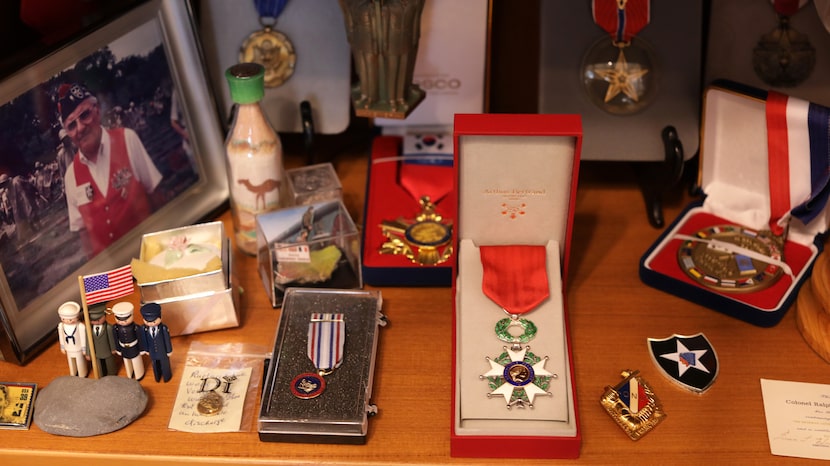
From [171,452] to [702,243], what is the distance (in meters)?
0.81

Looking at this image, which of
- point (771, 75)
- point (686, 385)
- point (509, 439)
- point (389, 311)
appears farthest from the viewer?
point (771, 75)

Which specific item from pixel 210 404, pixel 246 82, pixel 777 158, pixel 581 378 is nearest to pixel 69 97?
pixel 246 82

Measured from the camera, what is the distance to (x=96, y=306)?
3.45ft

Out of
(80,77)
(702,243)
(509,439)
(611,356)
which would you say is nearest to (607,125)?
(702,243)

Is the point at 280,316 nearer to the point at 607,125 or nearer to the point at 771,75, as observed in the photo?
the point at 607,125

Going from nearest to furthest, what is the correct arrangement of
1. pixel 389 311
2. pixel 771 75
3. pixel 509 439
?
pixel 509 439, pixel 389 311, pixel 771 75

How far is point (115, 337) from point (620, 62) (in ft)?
2.80

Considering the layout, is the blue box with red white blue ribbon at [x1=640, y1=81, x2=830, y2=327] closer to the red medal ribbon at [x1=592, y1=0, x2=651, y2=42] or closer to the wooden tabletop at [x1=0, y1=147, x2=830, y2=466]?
the wooden tabletop at [x1=0, y1=147, x2=830, y2=466]

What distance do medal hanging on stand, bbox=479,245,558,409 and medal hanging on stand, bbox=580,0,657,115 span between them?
0.33 meters

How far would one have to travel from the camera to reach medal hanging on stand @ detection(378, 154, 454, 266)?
123 cm

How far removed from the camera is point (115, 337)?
1.06 m

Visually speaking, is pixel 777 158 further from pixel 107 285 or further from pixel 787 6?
pixel 107 285

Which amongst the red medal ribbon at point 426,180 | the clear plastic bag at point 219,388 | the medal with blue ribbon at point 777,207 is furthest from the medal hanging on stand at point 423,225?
the medal with blue ribbon at point 777,207

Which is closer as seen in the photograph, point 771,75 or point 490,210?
point 490,210
